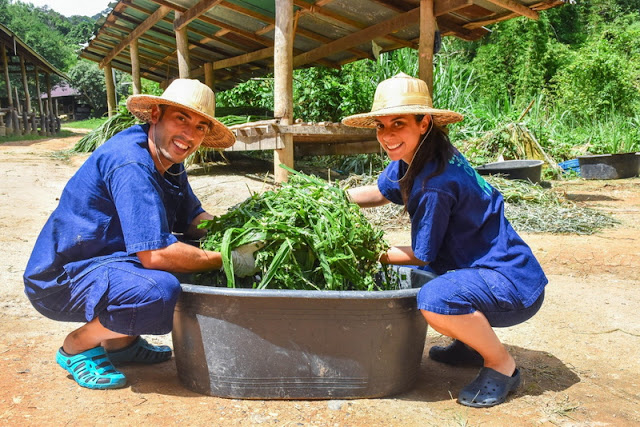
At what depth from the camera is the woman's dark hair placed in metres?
2.10

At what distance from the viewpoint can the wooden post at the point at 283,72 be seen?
530 centimetres

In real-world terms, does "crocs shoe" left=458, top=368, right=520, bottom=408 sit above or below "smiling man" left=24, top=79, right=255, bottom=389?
below

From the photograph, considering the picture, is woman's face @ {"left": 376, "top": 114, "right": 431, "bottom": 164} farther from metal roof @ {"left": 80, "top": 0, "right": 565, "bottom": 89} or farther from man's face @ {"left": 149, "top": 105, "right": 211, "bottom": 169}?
metal roof @ {"left": 80, "top": 0, "right": 565, "bottom": 89}

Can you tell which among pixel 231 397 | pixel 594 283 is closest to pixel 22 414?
pixel 231 397

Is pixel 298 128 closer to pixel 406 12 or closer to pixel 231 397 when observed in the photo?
pixel 406 12

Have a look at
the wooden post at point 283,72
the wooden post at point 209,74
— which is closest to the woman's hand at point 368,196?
the wooden post at point 283,72

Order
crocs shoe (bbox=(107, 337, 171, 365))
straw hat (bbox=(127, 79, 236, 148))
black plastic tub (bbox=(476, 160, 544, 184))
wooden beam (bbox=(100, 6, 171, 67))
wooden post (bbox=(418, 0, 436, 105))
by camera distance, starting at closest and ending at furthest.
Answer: straw hat (bbox=(127, 79, 236, 148)) < crocs shoe (bbox=(107, 337, 171, 365)) < wooden post (bbox=(418, 0, 436, 105)) < black plastic tub (bbox=(476, 160, 544, 184)) < wooden beam (bbox=(100, 6, 171, 67))

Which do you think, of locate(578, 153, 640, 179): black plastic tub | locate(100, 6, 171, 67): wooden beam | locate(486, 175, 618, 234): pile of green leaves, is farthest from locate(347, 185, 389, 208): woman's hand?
locate(578, 153, 640, 179): black plastic tub

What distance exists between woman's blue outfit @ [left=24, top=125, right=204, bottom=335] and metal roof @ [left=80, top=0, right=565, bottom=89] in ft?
13.3

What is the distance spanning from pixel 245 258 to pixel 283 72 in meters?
3.75

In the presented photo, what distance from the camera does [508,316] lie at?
206cm

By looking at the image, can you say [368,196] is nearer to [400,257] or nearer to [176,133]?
[400,257]

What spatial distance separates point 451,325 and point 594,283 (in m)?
2.24

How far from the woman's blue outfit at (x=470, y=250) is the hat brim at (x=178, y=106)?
2.85 ft
